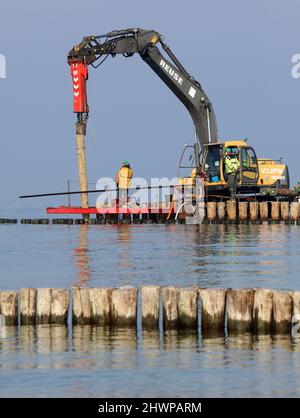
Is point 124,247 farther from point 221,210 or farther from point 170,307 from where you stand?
point 170,307

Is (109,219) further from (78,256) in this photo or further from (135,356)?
(135,356)

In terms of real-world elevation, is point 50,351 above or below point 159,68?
below

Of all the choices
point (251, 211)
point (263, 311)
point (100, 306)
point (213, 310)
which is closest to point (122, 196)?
point (251, 211)

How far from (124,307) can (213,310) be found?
176 centimetres

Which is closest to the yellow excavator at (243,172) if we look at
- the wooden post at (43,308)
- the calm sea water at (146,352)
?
the calm sea water at (146,352)

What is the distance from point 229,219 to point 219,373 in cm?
3920

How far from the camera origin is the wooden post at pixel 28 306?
23.7 metres

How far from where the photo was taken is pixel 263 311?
→ 2253 cm

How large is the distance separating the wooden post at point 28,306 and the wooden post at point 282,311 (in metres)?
4.75

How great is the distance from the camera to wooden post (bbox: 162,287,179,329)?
2297 cm

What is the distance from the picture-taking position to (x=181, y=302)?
23.1 metres

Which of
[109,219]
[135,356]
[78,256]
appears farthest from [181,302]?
[109,219]

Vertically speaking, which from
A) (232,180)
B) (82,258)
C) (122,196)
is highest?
(232,180)

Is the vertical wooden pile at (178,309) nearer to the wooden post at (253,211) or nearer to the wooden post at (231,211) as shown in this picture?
the wooden post at (231,211)
